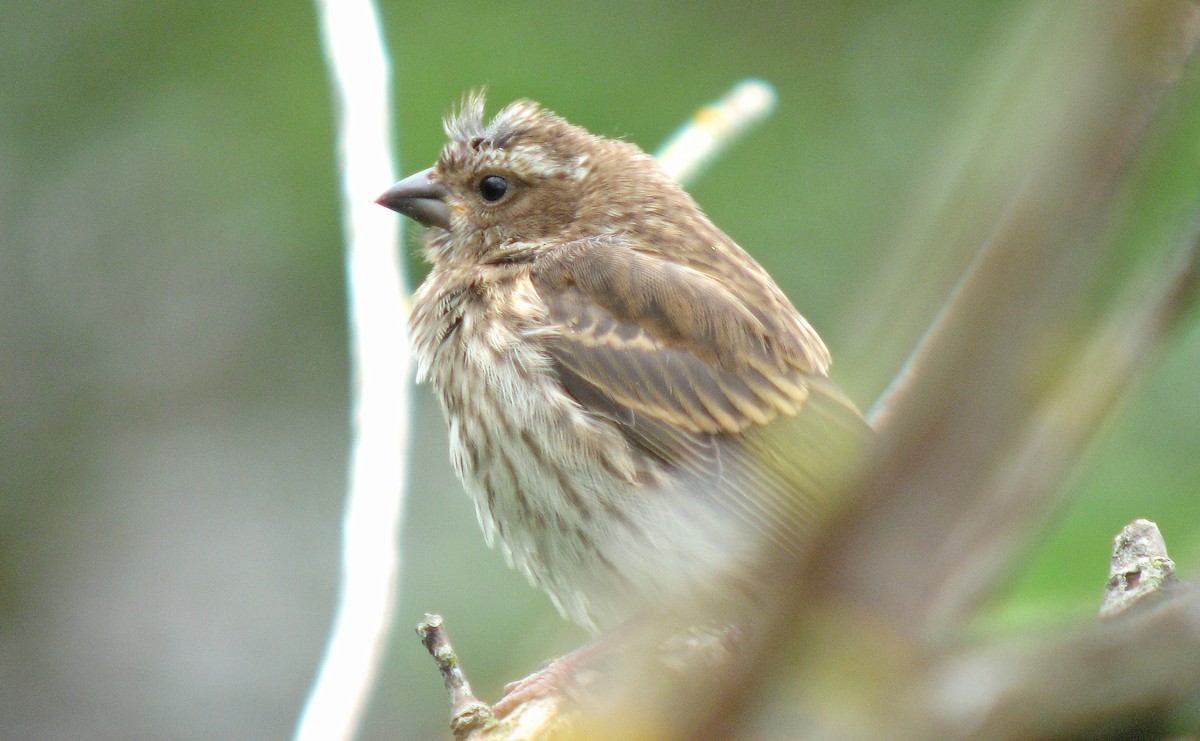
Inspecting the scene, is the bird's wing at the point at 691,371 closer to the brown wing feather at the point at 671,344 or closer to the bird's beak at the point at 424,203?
the brown wing feather at the point at 671,344

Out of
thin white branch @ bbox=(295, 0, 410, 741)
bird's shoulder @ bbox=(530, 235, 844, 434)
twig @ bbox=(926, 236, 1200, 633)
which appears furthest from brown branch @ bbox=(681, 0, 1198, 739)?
bird's shoulder @ bbox=(530, 235, 844, 434)

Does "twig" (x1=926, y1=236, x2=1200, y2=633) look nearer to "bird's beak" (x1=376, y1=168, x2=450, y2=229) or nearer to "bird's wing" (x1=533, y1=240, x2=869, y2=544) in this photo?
"bird's wing" (x1=533, y1=240, x2=869, y2=544)

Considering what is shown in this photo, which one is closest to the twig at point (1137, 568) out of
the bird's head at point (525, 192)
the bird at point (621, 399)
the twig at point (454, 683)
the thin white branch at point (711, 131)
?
the bird at point (621, 399)

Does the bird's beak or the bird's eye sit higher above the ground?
the bird's beak

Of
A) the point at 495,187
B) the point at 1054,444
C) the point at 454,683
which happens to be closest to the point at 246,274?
the point at 495,187

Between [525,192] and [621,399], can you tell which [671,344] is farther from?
[525,192]
